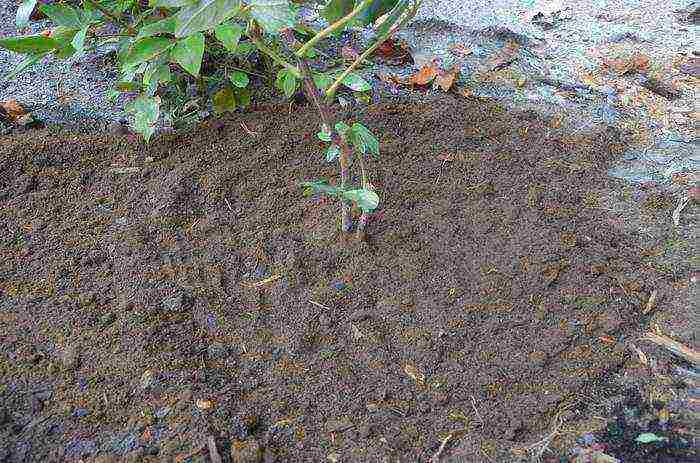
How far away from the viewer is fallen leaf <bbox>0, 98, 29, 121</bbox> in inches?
95.2

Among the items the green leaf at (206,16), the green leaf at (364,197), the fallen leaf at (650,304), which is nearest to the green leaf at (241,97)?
the green leaf at (364,197)

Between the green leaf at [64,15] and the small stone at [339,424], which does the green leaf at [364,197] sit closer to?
the small stone at [339,424]

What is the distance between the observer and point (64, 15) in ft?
5.75

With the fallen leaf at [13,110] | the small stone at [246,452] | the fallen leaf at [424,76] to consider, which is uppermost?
the fallen leaf at [13,110]

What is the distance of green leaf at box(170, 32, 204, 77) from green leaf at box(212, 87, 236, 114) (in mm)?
797

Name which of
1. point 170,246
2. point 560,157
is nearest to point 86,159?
point 170,246

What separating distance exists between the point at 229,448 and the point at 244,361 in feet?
0.76

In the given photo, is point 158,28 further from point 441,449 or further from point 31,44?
point 441,449

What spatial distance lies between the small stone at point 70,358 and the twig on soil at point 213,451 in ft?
1.19

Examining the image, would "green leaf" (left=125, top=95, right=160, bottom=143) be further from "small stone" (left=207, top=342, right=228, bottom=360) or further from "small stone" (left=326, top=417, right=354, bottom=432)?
"small stone" (left=326, top=417, right=354, bottom=432)

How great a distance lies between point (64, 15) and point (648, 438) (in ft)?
5.11

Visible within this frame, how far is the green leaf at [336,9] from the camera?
1.61 meters

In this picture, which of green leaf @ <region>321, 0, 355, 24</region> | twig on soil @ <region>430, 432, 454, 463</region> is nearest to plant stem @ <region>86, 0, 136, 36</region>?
green leaf @ <region>321, 0, 355, 24</region>

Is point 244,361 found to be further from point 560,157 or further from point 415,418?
point 560,157
